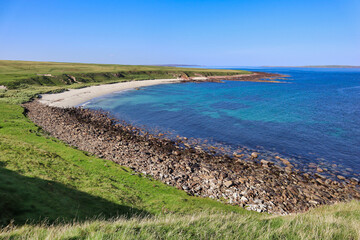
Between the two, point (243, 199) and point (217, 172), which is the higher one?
point (217, 172)

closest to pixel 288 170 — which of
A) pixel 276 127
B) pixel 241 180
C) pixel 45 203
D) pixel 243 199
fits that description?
pixel 241 180

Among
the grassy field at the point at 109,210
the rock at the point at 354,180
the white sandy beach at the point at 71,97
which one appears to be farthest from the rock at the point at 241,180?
the white sandy beach at the point at 71,97

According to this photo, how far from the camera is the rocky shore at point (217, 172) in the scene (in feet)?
55.8

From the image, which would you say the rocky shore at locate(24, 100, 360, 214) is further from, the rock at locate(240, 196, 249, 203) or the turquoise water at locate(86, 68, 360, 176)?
the turquoise water at locate(86, 68, 360, 176)

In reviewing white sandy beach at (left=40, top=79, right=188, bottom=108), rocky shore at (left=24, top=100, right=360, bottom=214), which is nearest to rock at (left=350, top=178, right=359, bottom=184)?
rocky shore at (left=24, top=100, right=360, bottom=214)

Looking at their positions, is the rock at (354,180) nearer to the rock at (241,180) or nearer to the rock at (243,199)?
the rock at (241,180)

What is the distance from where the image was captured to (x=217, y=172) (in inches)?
818

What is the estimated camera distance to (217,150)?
27.5 meters

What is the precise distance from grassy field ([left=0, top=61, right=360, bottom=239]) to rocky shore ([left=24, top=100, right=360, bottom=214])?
2.03m

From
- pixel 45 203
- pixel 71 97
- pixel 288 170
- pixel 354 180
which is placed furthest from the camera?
pixel 71 97

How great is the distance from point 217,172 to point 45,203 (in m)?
15.2

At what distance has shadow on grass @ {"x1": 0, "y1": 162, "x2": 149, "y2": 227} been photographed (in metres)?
8.91

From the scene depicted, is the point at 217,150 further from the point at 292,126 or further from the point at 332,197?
the point at 292,126

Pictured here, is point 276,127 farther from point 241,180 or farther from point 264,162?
point 241,180
